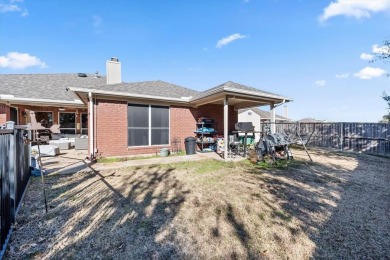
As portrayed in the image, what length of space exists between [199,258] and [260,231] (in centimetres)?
109

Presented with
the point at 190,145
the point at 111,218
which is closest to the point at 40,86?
the point at 190,145

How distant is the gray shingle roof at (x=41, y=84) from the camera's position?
1179cm

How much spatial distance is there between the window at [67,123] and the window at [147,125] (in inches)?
285

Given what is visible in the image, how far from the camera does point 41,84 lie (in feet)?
45.2

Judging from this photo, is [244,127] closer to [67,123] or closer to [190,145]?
[190,145]

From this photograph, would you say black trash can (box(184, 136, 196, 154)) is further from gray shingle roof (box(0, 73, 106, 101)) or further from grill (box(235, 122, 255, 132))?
gray shingle roof (box(0, 73, 106, 101))

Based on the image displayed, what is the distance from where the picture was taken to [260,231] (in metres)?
2.90

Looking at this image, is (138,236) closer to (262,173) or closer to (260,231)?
(260,231)

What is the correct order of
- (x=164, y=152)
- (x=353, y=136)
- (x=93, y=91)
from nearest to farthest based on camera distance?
1. (x=93, y=91)
2. (x=164, y=152)
3. (x=353, y=136)

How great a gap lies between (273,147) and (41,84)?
15.8 metres

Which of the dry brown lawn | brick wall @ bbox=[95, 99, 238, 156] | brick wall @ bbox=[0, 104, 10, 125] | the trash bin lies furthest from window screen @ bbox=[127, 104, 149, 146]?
brick wall @ bbox=[0, 104, 10, 125]

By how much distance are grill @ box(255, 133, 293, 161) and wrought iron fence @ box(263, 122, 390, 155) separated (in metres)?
2.52

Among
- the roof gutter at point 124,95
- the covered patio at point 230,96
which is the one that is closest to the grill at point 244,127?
the covered patio at point 230,96

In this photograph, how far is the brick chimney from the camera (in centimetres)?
1154
